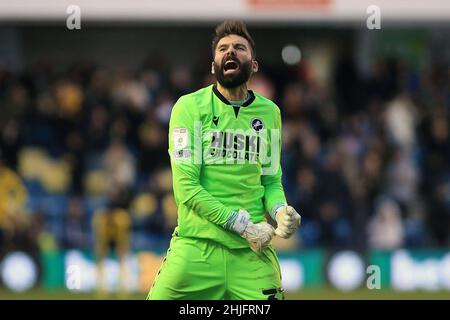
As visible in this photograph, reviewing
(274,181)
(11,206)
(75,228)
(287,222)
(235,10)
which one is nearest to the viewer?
(287,222)

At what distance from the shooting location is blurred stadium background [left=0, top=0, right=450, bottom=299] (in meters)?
17.2

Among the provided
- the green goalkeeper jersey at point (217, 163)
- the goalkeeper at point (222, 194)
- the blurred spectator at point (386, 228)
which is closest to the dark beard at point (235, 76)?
the goalkeeper at point (222, 194)

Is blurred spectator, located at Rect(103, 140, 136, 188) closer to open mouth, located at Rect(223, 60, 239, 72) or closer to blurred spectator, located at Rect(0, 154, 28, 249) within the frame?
blurred spectator, located at Rect(0, 154, 28, 249)

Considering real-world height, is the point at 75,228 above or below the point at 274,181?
below

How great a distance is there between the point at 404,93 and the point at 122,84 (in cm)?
490

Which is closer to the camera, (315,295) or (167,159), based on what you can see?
(315,295)

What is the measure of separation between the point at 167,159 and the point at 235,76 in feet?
36.2

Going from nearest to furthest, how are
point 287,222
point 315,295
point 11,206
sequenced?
point 287,222
point 315,295
point 11,206

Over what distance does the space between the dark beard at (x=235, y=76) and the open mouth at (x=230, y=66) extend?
2 cm

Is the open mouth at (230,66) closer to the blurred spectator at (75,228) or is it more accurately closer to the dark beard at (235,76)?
the dark beard at (235,76)

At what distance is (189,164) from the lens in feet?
23.8

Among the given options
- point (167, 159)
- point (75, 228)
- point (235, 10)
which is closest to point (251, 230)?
point (75, 228)

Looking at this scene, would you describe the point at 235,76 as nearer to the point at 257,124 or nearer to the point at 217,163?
the point at 257,124
